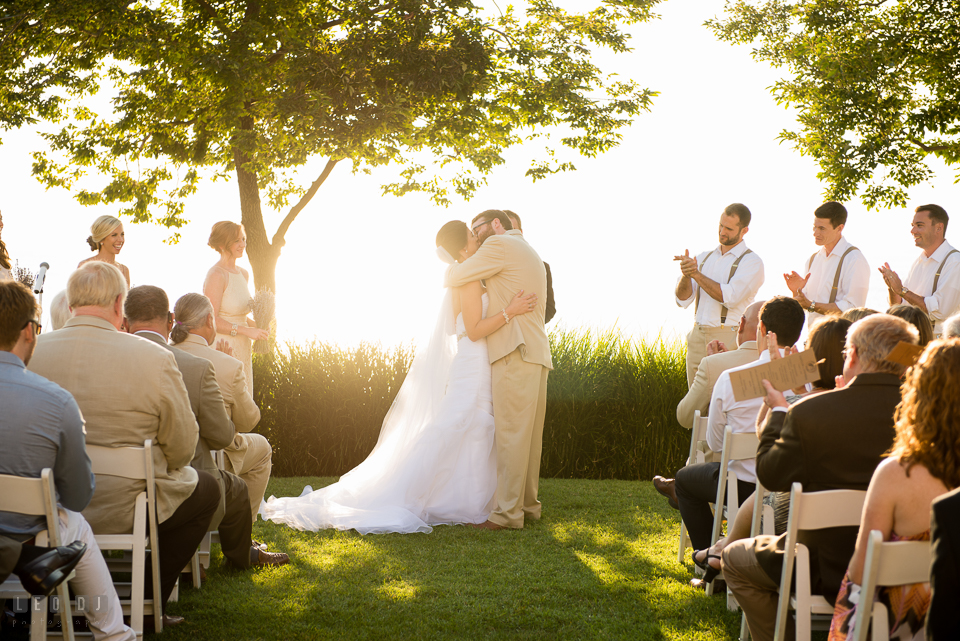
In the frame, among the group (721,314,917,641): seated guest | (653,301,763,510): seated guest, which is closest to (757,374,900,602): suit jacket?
(721,314,917,641): seated guest

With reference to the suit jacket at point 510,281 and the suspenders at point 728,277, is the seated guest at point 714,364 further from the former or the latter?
the suspenders at point 728,277

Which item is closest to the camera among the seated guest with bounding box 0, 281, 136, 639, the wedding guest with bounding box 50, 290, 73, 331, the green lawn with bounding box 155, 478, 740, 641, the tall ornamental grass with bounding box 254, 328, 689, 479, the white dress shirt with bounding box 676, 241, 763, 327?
the seated guest with bounding box 0, 281, 136, 639

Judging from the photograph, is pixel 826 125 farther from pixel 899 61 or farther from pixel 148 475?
pixel 148 475

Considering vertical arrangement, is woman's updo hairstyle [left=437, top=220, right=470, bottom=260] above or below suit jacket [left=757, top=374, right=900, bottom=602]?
above

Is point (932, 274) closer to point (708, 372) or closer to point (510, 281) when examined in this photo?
point (708, 372)

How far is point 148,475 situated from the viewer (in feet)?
11.6

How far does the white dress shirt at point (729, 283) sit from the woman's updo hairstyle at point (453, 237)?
198 centimetres

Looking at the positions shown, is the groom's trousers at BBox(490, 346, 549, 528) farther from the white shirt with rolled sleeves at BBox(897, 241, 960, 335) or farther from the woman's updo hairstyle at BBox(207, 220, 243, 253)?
the white shirt with rolled sleeves at BBox(897, 241, 960, 335)

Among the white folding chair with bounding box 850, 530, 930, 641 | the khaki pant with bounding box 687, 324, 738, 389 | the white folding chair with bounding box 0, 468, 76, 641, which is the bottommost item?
the white folding chair with bounding box 0, 468, 76, 641

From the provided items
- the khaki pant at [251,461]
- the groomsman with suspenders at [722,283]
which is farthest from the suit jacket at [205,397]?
the groomsman with suspenders at [722,283]

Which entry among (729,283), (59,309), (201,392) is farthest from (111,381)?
(729,283)

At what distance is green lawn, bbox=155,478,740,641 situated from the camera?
400 cm

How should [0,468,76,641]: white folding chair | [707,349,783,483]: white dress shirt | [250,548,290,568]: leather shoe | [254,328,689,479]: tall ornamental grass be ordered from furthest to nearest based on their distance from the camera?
[254,328,689,479]: tall ornamental grass
[250,548,290,568]: leather shoe
[707,349,783,483]: white dress shirt
[0,468,76,641]: white folding chair

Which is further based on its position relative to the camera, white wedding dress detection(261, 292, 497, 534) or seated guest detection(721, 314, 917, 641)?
white wedding dress detection(261, 292, 497, 534)
